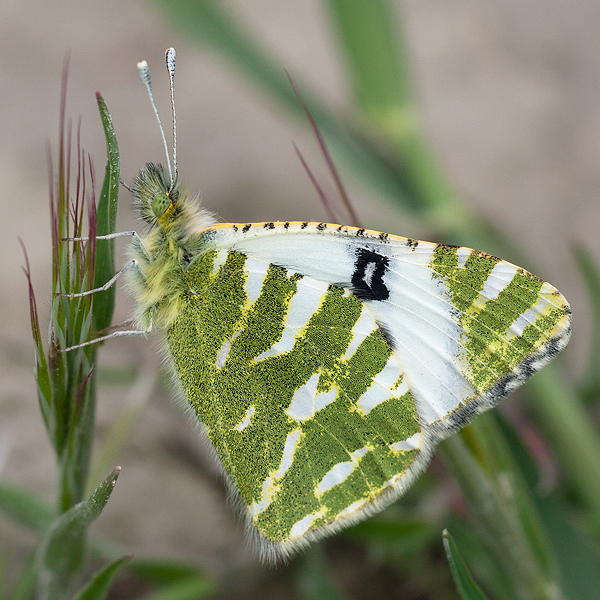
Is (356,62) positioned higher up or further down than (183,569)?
higher up

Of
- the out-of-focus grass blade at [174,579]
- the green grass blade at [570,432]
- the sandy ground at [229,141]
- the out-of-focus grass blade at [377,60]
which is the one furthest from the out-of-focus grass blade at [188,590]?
the out-of-focus grass blade at [377,60]

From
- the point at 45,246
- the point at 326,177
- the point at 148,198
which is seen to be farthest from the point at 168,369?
the point at 326,177

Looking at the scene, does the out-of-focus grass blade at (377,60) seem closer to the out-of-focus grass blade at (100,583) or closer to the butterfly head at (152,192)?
the butterfly head at (152,192)

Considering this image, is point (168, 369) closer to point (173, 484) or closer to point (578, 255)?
point (173, 484)

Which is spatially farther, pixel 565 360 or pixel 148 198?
pixel 565 360

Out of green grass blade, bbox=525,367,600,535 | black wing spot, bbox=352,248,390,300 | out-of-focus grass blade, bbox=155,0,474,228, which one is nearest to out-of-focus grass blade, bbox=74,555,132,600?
black wing spot, bbox=352,248,390,300

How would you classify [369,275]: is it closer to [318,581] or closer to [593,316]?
[318,581]

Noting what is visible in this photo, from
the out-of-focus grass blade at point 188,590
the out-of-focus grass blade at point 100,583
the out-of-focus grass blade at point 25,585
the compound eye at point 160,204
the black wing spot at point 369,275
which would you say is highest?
the compound eye at point 160,204

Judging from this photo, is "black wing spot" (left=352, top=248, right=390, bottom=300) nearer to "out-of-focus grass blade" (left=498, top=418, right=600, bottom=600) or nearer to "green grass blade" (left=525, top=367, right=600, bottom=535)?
"out-of-focus grass blade" (left=498, top=418, right=600, bottom=600)
